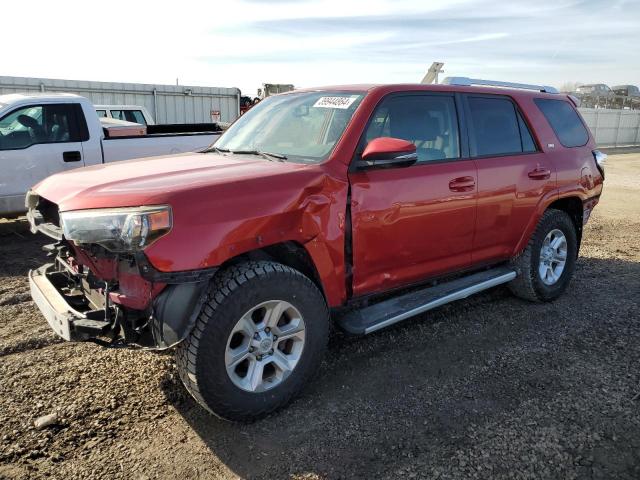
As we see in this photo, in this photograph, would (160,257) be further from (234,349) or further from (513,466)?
(513,466)

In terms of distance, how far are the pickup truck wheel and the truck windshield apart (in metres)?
0.91

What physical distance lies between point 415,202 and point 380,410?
1.40 meters

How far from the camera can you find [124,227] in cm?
265

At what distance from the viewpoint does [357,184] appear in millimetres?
3342

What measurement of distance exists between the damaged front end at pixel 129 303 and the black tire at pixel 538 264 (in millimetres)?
3218

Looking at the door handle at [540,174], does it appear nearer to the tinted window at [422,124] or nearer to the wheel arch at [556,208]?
the wheel arch at [556,208]

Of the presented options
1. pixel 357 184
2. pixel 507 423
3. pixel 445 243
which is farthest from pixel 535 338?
pixel 357 184

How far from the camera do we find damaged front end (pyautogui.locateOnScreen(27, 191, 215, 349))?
8.78 ft

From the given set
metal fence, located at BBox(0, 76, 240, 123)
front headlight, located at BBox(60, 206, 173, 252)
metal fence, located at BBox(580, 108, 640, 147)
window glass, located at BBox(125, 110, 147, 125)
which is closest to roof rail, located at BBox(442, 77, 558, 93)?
front headlight, located at BBox(60, 206, 173, 252)

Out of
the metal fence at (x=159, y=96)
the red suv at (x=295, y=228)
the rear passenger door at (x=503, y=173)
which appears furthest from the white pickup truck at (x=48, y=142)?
the metal fence at (x=159, y=96)

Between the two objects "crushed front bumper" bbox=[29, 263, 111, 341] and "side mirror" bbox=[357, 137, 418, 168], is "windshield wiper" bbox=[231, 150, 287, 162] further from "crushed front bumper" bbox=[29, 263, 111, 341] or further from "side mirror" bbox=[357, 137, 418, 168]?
"crushed front bumper" bbox=[29, 263, 111, 341]

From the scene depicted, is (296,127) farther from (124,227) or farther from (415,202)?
(124,227)

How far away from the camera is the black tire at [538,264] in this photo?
190 inches

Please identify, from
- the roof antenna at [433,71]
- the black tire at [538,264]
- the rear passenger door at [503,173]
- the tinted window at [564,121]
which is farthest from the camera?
the roof antenna at [433,71]
